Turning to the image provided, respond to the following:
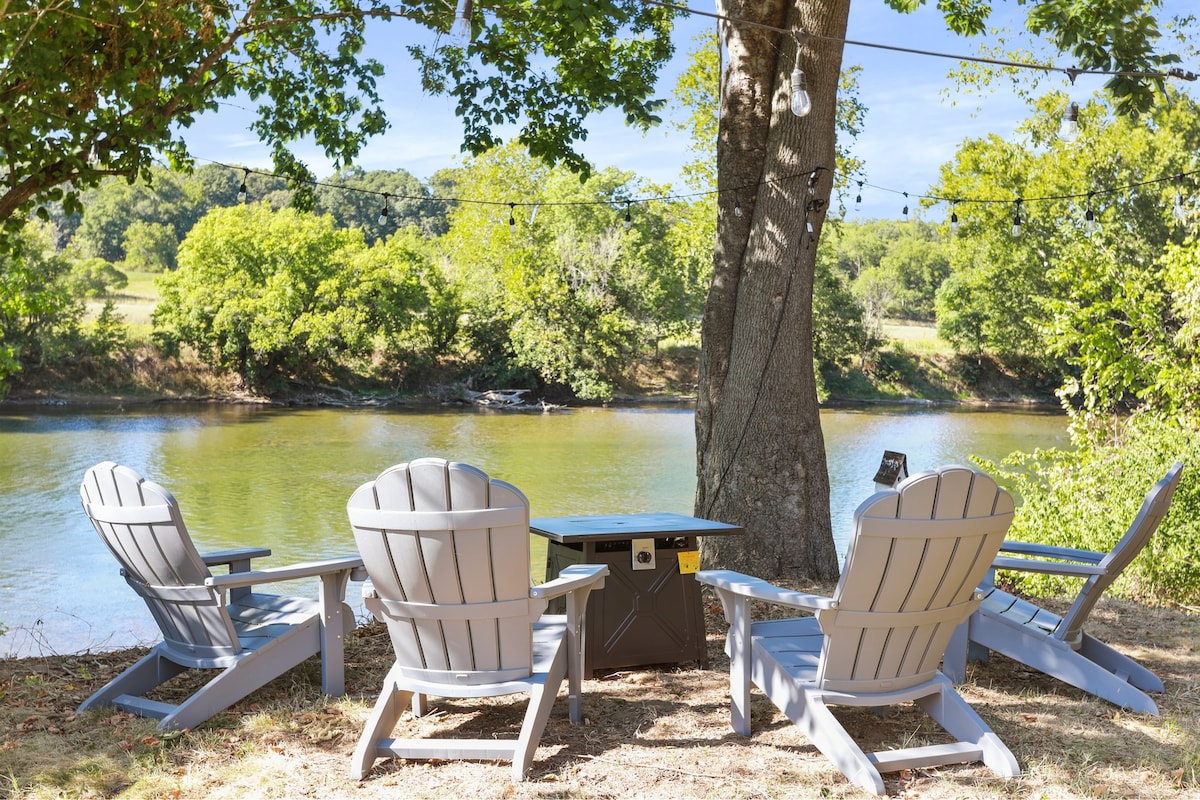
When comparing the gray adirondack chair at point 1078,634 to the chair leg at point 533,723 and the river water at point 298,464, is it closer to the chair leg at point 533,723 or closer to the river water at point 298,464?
the chair leg at point 533,723

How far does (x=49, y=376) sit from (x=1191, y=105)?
28.6 meters

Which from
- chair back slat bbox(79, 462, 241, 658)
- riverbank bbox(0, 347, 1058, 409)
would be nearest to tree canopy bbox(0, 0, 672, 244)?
chair back slat bbox(79, 462, 241, 658)

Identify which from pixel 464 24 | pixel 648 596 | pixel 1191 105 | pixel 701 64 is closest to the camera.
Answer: pixel 648 596

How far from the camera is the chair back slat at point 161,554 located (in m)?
3.20

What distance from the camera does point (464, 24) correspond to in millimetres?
4008

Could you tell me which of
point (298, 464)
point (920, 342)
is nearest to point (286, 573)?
point (298, 464)

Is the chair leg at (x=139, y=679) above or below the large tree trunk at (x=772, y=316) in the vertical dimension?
below

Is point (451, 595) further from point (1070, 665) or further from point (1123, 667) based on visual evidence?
point (1123, 667)

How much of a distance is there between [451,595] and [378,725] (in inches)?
16.9

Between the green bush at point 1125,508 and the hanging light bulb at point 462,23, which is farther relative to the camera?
the green bush at point 1125,508

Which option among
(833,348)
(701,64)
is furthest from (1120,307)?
(833,348)

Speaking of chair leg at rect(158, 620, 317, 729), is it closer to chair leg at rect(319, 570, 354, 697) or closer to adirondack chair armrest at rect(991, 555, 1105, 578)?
chair leg at rect(319, 570, 354, 697)

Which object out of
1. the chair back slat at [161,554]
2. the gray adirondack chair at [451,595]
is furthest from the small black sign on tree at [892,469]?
the chair back slat at [161,554]

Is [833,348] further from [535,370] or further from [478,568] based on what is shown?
[478,568]
